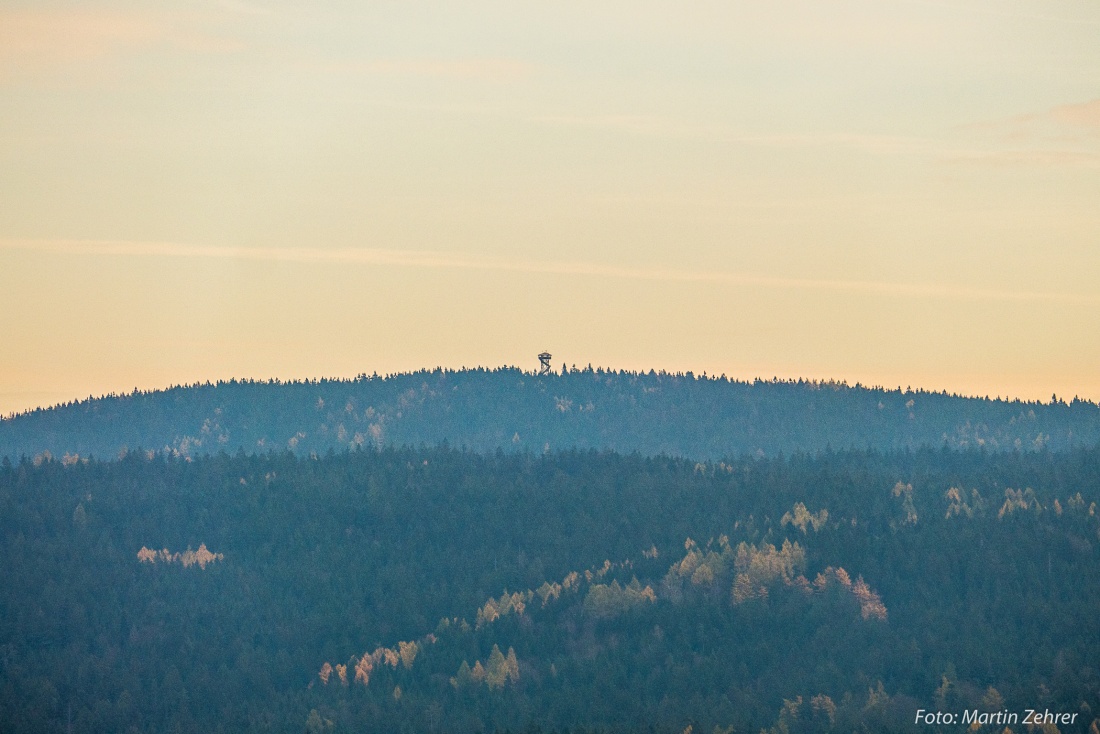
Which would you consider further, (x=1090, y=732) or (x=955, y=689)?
(x=955, y=689)

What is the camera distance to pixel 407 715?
19962cm

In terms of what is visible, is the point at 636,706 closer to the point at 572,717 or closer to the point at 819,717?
the point at 572,717

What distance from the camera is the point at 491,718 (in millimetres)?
198000

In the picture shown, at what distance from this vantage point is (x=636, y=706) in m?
197

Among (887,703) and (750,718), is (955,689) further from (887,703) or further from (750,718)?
(750,718)

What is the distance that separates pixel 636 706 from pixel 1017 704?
38093 millimetres

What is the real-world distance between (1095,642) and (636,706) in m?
47.3

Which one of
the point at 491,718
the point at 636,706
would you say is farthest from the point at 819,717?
the point at 491,718

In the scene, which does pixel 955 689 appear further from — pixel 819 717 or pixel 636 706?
pixel 636 706

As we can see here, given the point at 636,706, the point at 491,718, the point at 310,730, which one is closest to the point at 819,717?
the point at 636,706

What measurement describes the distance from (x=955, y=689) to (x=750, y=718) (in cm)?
2121

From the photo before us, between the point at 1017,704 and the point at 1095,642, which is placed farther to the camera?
the point at 1095,642

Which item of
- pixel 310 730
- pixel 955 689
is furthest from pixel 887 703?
pixel 310 730

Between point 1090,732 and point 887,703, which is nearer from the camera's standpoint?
point 1090,732
